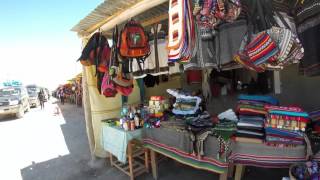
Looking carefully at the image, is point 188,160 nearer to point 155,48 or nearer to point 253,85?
point 155,48

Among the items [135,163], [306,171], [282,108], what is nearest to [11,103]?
[135,163]

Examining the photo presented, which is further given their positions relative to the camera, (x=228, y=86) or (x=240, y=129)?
(x=228, y=86)

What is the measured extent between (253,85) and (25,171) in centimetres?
499

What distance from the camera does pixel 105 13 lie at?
3.42 m

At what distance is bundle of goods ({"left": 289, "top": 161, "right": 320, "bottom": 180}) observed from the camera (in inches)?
70.7

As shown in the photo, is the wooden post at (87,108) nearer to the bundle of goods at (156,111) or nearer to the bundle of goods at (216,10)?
the bundle of goods at (156,111)

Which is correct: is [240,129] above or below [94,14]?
below

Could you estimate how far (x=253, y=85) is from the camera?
409cm

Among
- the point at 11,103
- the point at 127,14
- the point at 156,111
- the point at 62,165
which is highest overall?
the point at 127,14

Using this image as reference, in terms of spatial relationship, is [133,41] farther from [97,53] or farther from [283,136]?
[283,136]

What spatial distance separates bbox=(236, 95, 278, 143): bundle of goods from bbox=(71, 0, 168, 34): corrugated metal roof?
199cm

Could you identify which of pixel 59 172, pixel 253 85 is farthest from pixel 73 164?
pixel 253 85

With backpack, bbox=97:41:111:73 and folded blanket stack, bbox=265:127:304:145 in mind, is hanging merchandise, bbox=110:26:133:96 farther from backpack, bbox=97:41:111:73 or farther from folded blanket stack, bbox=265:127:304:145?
folded blanket stack, bbox=265:127:304:145

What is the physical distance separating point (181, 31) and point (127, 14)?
4.66 ft
